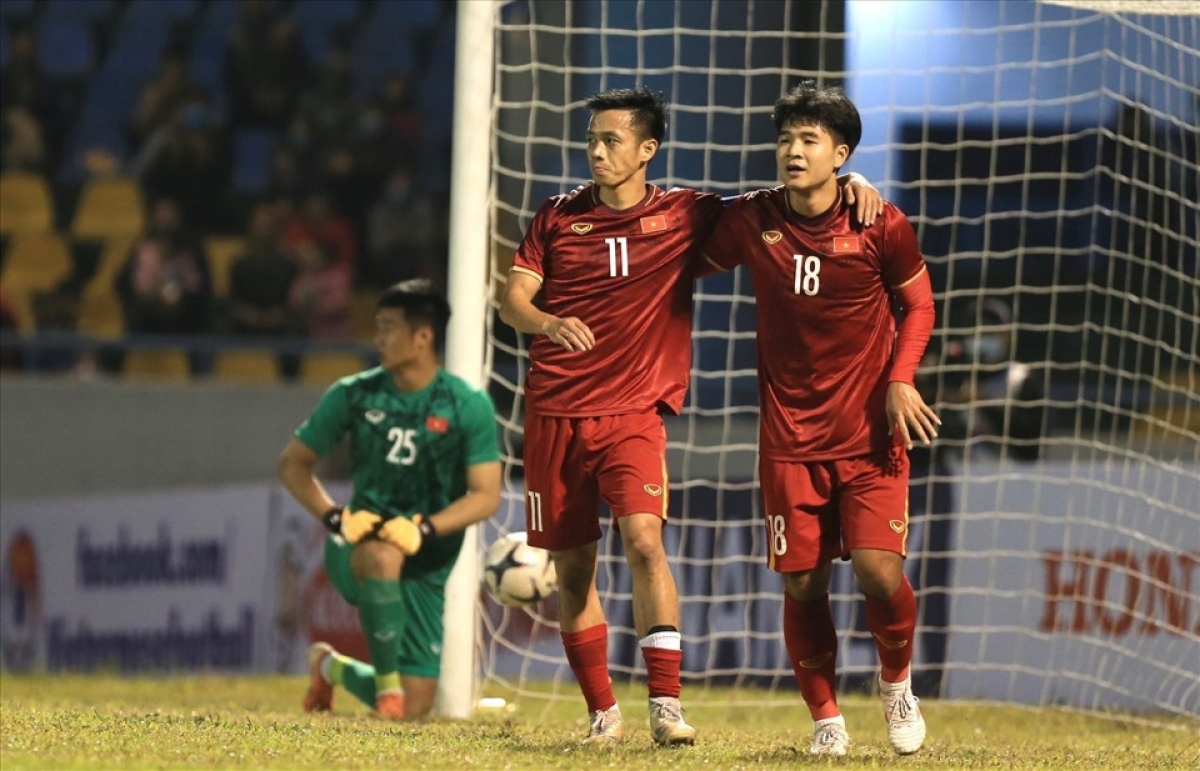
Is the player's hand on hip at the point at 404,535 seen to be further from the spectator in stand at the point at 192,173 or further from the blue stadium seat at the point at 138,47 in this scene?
the blue stadium seat at the point at 138,47

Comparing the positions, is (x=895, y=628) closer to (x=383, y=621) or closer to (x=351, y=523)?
(x=383, y=621)

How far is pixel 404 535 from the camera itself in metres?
8.20

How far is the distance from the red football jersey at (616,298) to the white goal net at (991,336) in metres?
2.51

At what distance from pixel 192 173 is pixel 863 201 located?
12.0 metres

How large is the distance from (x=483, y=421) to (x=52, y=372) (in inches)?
315

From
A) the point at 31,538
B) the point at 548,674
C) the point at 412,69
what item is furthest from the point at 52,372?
the point at 548,674

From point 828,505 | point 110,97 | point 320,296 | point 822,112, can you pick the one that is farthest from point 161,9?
point 828,505

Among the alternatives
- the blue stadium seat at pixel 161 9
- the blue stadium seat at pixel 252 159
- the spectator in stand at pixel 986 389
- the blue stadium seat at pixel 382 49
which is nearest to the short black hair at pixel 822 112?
the spectator in stand at pixel 986 389

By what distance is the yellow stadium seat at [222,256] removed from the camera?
54.0 ft

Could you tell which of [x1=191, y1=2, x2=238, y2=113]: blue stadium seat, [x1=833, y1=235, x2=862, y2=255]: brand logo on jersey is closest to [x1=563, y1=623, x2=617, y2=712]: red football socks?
[x1=833, y1=235, x2=862, y2=255]: brand logo on jersey

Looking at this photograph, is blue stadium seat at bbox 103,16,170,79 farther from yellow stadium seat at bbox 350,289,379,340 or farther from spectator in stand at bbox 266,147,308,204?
yellow stadium seat at bbox 350,289,379,340

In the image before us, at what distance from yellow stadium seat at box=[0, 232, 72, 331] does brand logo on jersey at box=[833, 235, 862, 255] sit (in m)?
11.5

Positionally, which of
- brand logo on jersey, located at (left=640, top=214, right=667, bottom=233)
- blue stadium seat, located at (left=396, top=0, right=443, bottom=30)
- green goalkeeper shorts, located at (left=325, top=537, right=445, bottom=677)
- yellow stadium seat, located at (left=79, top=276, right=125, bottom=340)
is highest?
blue stadium seat, located at (left=396, top=0, right=443, bottom=30)

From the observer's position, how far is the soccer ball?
8.13 m
